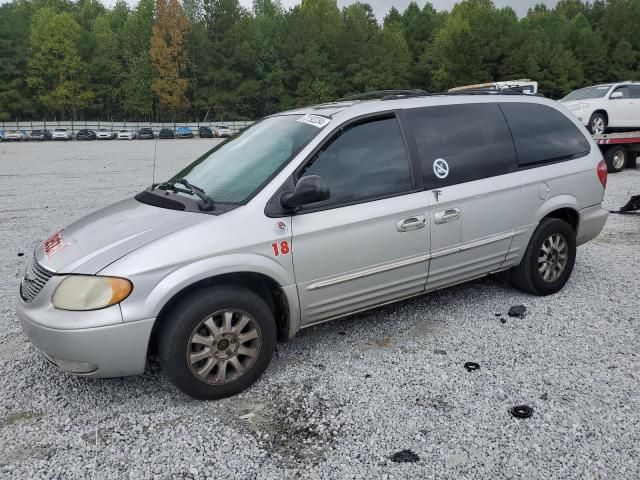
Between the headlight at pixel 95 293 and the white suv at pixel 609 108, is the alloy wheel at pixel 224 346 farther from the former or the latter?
the white suv at pixel 609 108

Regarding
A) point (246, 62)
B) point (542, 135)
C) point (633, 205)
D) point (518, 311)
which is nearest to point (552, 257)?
point (518, 311)

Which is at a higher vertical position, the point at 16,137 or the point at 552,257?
the point at 16,137

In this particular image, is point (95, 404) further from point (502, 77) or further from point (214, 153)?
point (502, 77)

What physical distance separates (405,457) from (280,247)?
1404mm

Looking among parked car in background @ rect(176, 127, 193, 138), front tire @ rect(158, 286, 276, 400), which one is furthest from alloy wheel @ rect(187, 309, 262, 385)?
parked car in background @ rect(176, 127, 193, 138)

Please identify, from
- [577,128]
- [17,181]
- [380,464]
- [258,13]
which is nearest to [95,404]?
[380,464]

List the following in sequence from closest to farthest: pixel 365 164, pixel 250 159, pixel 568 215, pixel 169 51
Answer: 1. pixel 365 164
2. pixel 250 159
3. pixel 568 215
4. pixel 169 51

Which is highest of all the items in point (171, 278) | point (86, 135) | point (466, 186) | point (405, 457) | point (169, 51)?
point (169, 51)

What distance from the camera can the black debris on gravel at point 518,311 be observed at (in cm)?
446

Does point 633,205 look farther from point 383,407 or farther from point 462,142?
point 383,407

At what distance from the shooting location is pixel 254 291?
11.4 ft

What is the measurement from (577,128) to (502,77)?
67.0 m

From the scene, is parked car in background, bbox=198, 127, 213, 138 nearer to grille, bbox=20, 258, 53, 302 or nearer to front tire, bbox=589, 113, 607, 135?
front tire, bbox=589, 113, 607, 135

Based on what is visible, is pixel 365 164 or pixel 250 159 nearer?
A: pixel 365 164
